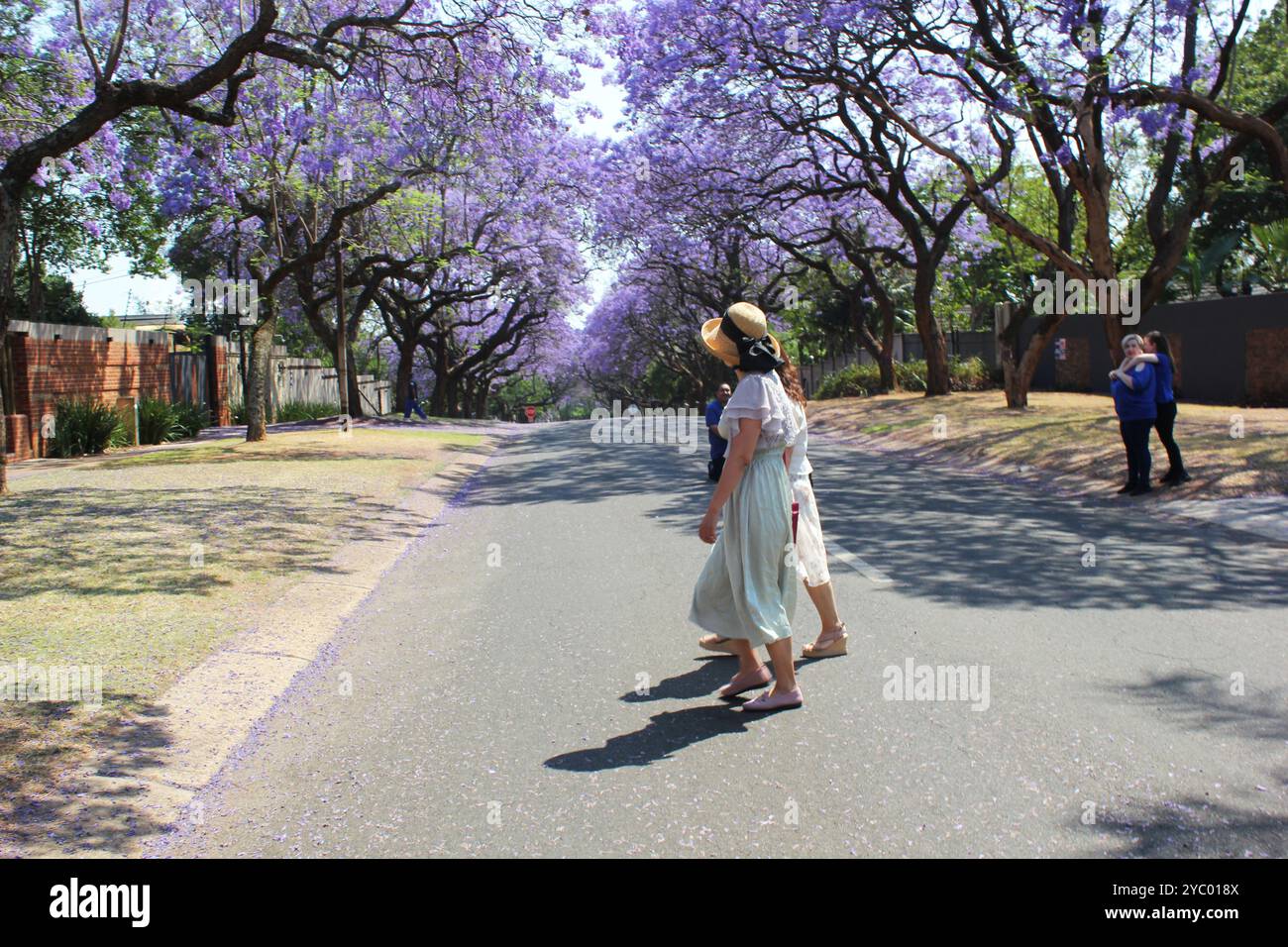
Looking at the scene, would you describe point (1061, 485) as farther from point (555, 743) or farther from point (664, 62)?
point (664, 62)

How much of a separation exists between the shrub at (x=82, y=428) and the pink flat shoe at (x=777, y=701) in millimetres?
19102

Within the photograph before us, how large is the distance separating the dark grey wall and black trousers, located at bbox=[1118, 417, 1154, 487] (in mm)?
13014

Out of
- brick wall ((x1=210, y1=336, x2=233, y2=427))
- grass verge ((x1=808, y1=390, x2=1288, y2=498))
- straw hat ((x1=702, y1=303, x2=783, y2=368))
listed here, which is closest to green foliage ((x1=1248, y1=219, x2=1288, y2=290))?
grass verge ((x1=808, y1=390, x2=1288, y2=498))

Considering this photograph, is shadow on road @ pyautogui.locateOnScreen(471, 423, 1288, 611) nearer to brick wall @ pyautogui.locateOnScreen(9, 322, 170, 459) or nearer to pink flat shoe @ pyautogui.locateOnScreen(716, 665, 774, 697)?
pink flat shoe @ pyautogui.locateOnScreen(716, 665, 774, 697)

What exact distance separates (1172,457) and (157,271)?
2953cm

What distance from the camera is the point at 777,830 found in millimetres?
4234

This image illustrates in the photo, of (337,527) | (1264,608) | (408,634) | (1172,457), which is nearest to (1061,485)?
(1172,457)

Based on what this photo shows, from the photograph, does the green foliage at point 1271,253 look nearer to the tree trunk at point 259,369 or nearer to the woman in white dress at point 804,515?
the tree trunk at point 259,369

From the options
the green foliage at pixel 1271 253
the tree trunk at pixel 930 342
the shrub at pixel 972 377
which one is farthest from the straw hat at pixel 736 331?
the shrub at pixel 972 377

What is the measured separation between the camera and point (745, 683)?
5871mm

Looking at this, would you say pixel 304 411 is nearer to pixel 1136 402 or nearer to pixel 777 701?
pixel 1136 402

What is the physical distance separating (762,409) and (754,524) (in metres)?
0.56

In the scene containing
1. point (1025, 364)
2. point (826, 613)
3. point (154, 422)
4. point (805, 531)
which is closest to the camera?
point (805, 531)

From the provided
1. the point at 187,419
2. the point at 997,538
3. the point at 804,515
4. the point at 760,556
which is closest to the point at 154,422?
the point at 187,419
